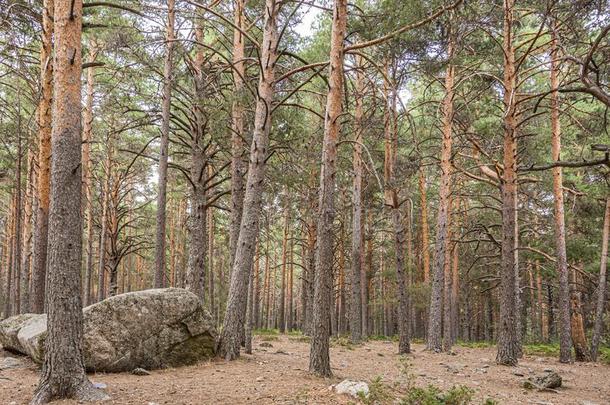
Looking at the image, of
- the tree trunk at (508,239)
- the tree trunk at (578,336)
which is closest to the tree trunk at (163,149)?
the tree trunk at (508,239)

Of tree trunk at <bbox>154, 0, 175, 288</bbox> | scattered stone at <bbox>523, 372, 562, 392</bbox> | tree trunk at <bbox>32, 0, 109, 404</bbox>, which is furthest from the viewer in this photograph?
tree trunk at <bbox>154, 0, 175, 288</bbox>

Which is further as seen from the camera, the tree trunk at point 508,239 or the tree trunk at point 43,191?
the tree trunk at point 508,239

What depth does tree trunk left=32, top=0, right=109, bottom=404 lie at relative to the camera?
194 inches

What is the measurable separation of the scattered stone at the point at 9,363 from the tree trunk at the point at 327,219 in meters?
5.23

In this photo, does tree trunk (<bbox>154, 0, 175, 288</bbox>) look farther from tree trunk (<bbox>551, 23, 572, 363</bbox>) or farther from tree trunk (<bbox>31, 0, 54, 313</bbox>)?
tree trunk (<bbox>551, 23, 572, 363</bbox>)

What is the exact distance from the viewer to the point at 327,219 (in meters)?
7.27

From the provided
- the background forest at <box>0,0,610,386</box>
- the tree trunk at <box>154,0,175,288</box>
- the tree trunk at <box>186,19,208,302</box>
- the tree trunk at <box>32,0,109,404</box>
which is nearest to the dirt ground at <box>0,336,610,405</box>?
the tree trunk at <box>32,0,109,404</box>

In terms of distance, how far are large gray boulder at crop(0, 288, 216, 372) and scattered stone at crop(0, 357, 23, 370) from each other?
0.22m

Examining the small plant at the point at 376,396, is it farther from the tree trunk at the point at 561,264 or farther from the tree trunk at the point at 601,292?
the tree trunk at the point at 601,292

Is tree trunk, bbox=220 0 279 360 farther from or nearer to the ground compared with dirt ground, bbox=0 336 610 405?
farther from the ground

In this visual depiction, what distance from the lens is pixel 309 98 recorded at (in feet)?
65.1

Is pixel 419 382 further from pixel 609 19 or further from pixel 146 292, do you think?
pixel 609 19

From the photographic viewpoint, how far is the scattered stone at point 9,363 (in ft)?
23.8

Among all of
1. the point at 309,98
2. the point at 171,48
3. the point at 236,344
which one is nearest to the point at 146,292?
the point at 236,344
